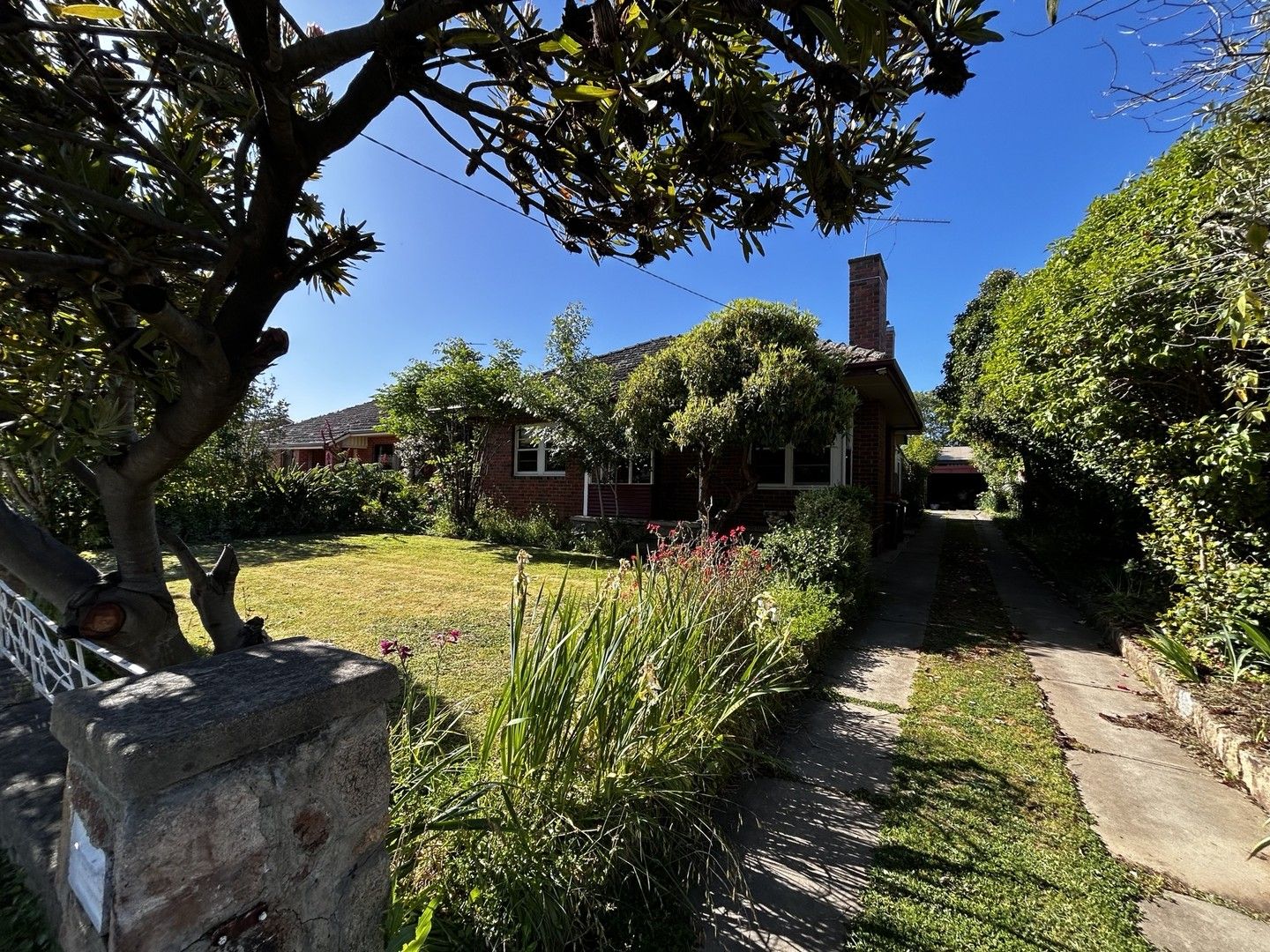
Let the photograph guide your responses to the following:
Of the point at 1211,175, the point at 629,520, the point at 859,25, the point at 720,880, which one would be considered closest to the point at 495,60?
the point at 859,25

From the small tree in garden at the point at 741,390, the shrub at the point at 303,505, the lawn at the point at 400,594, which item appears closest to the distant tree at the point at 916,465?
the small tree in garden at the point at 741,390

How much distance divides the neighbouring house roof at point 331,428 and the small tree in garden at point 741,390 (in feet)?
48.6

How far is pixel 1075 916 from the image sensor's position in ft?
7.70

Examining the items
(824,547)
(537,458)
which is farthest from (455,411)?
(824,547)

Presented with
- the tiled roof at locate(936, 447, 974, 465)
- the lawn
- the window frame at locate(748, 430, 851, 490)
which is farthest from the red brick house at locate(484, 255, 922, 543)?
the tiled roof at locate(936, 447, 974, 465)

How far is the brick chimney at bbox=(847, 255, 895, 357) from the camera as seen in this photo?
13.3 meters

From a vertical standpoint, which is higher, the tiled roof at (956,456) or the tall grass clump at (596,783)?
the tiled roof at (956,456)

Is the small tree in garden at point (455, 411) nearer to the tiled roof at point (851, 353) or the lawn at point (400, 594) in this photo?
the lawn at point (400, 594)

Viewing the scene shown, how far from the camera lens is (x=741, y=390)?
27.7 feet

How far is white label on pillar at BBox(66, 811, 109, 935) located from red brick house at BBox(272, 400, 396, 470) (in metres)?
18.4

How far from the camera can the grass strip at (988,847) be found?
7.46 feet

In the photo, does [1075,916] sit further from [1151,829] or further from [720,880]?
[720,880]

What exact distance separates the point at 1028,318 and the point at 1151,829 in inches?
292

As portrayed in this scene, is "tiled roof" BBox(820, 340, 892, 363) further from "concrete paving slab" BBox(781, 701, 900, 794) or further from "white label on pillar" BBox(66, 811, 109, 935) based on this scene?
"white label on pillar" BBox(66, 811, 109, 935)
